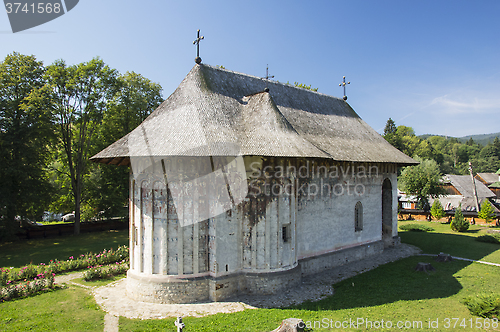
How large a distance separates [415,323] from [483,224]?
27.1m

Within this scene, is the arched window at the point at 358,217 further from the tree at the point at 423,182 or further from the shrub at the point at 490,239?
the tree at the point at 423,182

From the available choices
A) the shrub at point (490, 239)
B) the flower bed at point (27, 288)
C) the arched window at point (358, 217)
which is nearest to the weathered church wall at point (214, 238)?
the flower bed at point (27, 288)

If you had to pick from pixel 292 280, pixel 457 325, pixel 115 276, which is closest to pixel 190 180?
pixel 292 280

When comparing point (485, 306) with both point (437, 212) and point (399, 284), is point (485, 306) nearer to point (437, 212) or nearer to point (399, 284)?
point (399, 284)

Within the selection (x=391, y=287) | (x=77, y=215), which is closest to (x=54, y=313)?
(x=391, y=287)

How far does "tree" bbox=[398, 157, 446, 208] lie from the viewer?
3344 cm

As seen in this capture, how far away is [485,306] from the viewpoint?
10.2 metres

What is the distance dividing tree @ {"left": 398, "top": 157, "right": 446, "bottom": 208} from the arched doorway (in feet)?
53.7

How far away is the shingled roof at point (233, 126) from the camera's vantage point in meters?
11.5

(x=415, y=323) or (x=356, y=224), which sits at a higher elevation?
(x=356, y=224)

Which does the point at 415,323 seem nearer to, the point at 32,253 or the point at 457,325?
the point at 457,325

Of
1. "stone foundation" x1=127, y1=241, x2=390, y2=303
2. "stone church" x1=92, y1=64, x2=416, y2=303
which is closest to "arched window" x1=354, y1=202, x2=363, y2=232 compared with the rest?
"stone church" x1=92, y1=64, x2=416, y2=303

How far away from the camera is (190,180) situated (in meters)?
11.4

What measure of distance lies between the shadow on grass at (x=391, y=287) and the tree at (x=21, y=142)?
20.5 metres
